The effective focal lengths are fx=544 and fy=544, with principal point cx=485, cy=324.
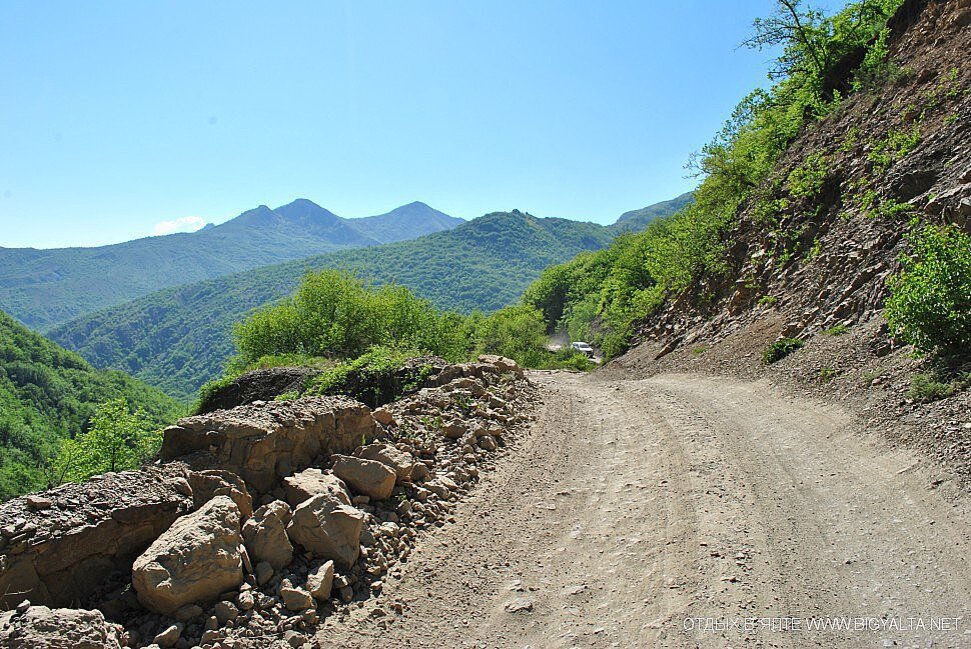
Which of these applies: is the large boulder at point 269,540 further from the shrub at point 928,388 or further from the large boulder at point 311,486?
the shrub at point 928,388

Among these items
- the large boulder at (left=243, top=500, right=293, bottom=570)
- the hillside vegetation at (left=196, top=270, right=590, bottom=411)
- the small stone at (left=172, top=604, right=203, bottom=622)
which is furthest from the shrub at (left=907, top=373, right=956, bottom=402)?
the hillside vegetation at (left=196, top=270, right=590, bottom=411)

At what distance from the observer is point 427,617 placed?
4.71 metres

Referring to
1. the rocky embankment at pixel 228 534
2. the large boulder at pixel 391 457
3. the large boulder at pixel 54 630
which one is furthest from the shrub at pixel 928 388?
the large boulder at pixel 54 630

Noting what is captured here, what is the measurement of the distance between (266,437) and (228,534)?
168 cm

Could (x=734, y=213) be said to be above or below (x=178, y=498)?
above

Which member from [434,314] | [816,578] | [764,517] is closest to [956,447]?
[764,517]

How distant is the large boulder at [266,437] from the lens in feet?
19.1

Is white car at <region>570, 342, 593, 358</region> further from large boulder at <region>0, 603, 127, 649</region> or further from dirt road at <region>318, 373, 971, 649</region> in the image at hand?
large boulder at <region>0, 603, 127, 649</region>

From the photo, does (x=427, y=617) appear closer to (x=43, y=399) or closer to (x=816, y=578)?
(x=816, y=578)

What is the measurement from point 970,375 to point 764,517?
396cm

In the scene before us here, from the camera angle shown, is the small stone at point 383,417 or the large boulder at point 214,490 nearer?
the large boulder at point 214,490

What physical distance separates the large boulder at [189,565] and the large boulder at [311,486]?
1.05 m

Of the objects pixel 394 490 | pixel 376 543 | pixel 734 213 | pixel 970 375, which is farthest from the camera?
pixel 734 213

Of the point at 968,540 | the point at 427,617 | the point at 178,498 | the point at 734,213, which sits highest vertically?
the point at 734,213
